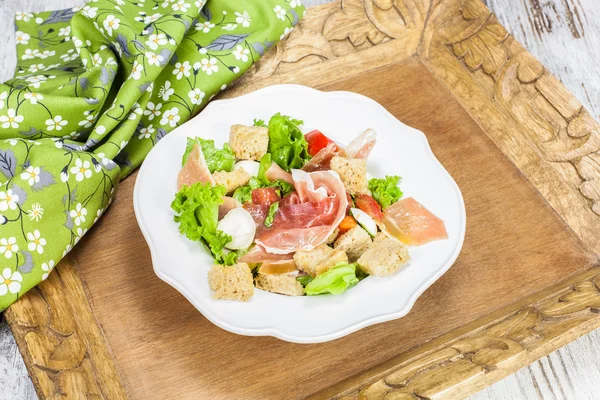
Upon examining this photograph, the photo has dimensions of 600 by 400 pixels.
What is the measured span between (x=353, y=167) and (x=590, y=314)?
905 millimetres

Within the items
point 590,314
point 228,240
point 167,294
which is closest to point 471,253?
point 590,314

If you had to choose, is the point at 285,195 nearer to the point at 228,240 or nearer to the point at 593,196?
the point at 228,240

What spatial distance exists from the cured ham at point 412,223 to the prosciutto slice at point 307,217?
0.57 ft

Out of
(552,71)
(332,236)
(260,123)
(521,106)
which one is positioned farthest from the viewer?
(552,71)

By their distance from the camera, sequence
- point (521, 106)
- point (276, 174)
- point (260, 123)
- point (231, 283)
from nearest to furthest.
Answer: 1. point (231, 283)
2. point (276, 174)
3. point (260, 123)
4. point (521, 106)

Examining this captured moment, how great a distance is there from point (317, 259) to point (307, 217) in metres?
0.17

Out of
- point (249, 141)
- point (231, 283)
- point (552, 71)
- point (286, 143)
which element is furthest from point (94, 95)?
point (552, 71)

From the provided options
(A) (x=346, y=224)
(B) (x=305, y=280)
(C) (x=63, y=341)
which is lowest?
(C) (x=63, y=341)

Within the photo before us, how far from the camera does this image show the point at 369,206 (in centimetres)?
238

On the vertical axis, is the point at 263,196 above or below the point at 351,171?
below

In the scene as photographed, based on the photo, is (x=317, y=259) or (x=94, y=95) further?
(x=94, y=95)

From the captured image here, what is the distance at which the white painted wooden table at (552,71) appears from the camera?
99.0 inches

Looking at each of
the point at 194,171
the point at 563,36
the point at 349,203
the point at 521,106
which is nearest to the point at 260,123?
the point at 194,171

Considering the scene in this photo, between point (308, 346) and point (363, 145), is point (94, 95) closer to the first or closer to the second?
point (363, 145)
